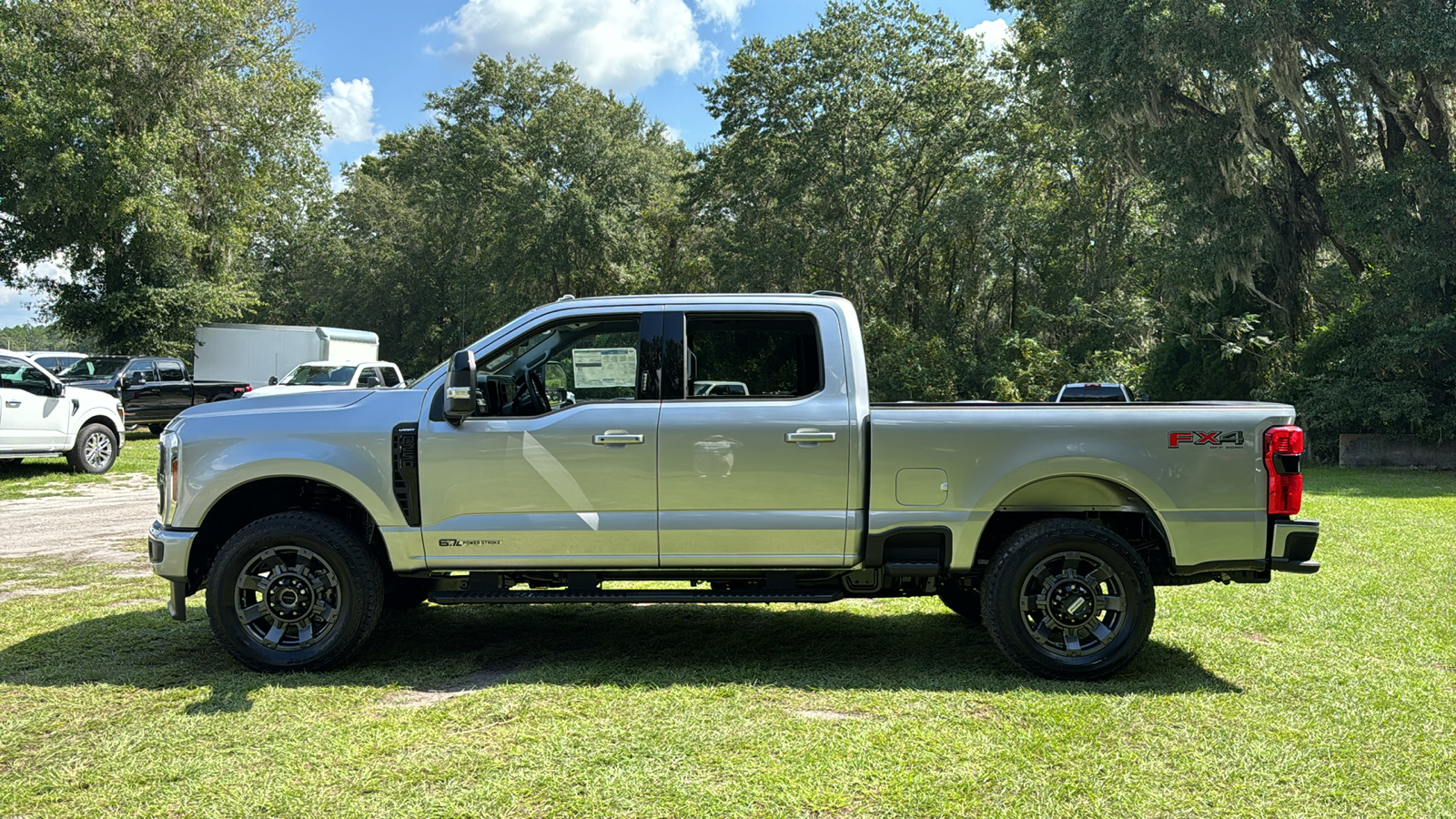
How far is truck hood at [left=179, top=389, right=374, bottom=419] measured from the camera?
5.70m

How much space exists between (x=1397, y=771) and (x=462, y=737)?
3.87 metres

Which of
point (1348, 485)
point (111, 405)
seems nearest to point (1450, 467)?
point (1348, 485)

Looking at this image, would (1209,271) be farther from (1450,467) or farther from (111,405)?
(111,405)

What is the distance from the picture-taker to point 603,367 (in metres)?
5.85

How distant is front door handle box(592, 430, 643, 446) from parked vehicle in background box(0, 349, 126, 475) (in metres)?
12.9

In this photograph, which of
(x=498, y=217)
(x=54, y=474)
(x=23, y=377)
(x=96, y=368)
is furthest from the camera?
(x=498, y=217)

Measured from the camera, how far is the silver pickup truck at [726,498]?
17.7 feet

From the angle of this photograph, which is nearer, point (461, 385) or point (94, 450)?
point (461, 385)

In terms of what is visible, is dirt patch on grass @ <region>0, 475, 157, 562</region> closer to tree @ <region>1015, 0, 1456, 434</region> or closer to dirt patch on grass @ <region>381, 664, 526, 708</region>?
dirt patch on grass @ <region>381, 664, 526, 708</region>

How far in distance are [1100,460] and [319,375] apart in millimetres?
21230

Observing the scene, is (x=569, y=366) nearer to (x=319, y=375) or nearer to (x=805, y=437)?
(x=805, y=437)

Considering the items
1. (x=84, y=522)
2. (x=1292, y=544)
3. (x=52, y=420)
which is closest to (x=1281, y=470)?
(x=1292, y=544)

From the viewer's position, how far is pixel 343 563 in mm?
5512

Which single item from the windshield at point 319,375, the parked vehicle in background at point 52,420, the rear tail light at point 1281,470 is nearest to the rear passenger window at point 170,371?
the windshield at point 319,375
